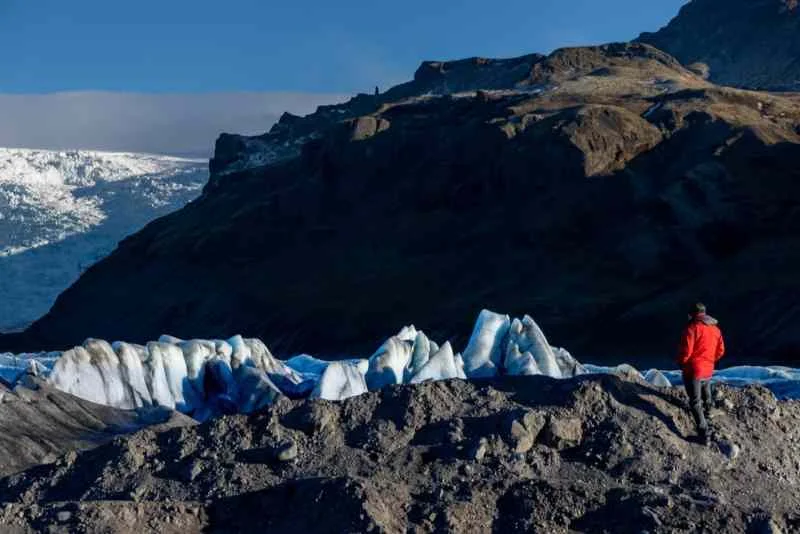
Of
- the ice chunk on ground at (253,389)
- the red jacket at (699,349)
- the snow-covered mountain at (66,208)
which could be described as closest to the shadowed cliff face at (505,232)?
the ice chunk on ground at (253,389)

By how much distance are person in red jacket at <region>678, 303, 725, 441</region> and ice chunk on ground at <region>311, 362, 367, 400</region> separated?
438 cm

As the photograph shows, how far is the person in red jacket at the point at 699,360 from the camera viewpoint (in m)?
9.94

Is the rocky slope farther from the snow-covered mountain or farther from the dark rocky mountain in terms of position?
the dark rocky mountain

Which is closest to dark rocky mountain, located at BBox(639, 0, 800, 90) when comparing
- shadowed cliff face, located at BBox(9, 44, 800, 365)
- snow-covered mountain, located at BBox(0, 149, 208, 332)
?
shadowed cliff face, located at BBox(9, 44, 800, 365)

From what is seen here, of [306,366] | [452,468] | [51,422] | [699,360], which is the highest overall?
[699,360]

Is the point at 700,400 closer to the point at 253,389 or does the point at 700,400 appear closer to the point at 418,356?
the point at 253,389

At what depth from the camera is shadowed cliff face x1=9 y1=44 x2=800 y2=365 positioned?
42.8m

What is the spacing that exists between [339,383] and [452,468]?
4.74 m

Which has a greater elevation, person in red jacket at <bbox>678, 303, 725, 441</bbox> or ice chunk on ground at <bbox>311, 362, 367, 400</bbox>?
person in red jacket at <bbox>678, 303, 725, 441</bbox>

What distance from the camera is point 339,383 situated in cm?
1391

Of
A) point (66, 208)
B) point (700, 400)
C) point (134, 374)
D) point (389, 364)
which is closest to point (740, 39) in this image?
point (66, 208)

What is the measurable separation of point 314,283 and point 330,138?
11.3 metres

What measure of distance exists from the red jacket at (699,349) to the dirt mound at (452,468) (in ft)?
1.08

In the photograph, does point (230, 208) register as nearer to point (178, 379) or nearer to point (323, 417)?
point (178, 379)
